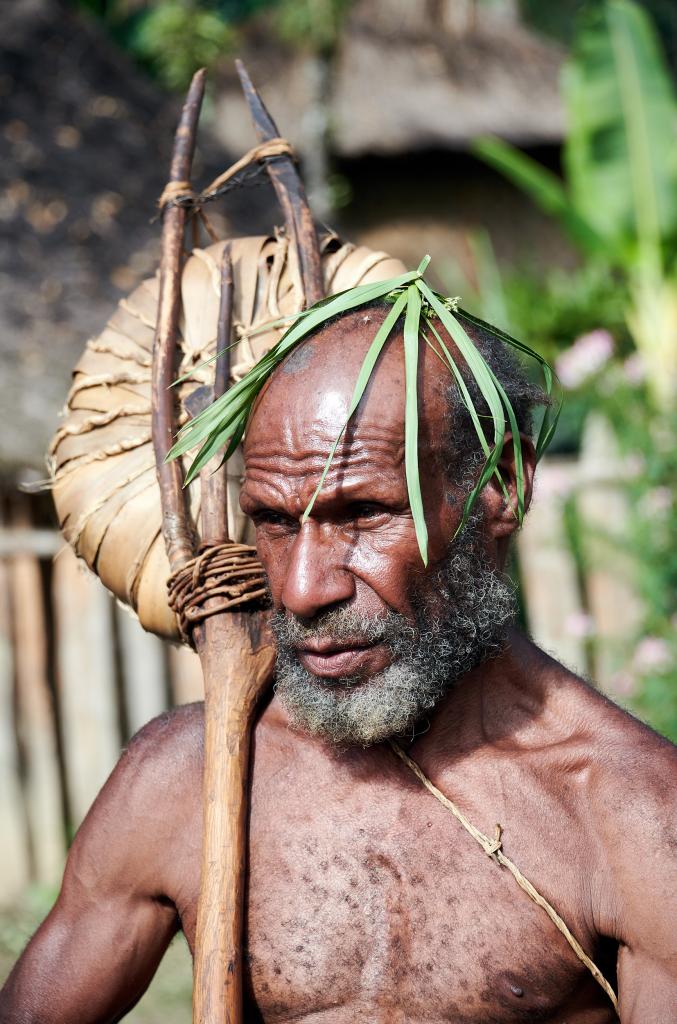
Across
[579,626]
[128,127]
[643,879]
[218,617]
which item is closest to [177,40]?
[128,127]

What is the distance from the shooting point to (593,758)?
7.36ft

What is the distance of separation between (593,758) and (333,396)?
0.78m

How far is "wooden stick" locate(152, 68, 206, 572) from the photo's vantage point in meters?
2.47

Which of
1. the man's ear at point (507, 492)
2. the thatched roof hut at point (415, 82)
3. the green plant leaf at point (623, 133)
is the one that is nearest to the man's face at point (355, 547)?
the man's ear at point (507, 492)

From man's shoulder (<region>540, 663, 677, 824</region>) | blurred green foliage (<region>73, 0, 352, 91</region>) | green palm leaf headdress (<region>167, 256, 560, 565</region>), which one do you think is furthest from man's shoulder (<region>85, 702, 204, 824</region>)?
blurred green foliage (<region>73, 0, 352, 91</region>)

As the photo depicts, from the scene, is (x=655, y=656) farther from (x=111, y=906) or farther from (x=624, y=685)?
(x=111, y=906)

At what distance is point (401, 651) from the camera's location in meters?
2.22

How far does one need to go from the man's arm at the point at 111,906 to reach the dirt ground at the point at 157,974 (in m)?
2.56

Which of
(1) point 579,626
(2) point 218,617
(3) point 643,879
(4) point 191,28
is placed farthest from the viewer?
(4) point 191,28

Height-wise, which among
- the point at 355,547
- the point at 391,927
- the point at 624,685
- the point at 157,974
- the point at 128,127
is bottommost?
the point at 157,974

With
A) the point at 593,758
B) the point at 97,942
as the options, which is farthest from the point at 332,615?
the point at 97,942

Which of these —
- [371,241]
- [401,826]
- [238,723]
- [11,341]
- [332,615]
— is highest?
[371,241]

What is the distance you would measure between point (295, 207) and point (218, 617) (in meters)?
0.87

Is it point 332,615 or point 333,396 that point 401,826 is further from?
point 333,396
